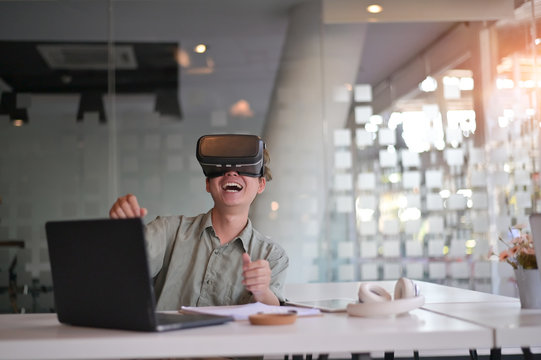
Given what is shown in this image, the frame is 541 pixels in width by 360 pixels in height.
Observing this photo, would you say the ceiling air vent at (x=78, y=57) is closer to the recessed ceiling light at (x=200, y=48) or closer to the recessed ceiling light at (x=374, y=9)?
the recessed ceiling light at (x=200, y=48)

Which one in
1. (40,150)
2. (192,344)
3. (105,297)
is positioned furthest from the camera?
(40,150)

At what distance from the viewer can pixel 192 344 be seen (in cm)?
138

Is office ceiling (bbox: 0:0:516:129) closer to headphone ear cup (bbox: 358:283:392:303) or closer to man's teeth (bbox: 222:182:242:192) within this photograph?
man's teeth (bbox: 222:182:242:192)

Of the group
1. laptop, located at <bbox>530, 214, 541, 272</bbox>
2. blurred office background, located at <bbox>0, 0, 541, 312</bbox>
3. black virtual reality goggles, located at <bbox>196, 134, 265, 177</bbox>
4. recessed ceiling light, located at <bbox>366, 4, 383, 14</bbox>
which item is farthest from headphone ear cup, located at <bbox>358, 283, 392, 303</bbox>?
recessed ceiling light, located at <bbox>366, 4, 383, 14</bbox>

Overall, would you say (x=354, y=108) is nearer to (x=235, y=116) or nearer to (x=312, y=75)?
(x=312, y=75)

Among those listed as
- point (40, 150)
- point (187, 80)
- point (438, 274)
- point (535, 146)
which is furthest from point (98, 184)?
point (535, 146)

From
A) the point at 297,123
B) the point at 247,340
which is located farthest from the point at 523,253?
the point at 297,123

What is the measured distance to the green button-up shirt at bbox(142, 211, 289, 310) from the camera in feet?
7.62

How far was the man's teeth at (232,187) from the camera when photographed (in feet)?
7.62

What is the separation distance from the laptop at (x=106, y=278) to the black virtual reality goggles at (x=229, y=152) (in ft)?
2.32

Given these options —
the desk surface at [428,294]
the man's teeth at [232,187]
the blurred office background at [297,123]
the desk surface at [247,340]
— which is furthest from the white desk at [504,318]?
the blurred office background at [297,123]

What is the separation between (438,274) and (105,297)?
15.8 ft

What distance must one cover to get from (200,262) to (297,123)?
3.73 metres

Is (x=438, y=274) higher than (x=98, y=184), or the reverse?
(x=98, y=184)
